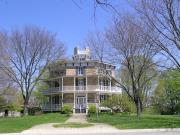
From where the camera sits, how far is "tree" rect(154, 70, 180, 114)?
66125 mm

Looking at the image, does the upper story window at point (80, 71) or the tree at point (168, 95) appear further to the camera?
the upper story window at point (80, 71)

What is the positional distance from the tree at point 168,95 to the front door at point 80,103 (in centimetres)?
1317

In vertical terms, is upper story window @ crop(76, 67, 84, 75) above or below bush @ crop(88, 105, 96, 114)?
above

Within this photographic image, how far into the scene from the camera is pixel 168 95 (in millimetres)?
69938

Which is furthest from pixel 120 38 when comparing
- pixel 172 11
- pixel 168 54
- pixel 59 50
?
pixel 59 50

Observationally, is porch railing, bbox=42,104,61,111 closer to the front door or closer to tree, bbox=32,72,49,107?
the front door

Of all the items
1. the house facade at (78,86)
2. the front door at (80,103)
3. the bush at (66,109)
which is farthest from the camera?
the house facade at (78,86)

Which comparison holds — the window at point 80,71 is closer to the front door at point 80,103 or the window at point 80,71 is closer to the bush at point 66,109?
the front door at point 80,103

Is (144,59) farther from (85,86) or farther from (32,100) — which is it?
(32,100)

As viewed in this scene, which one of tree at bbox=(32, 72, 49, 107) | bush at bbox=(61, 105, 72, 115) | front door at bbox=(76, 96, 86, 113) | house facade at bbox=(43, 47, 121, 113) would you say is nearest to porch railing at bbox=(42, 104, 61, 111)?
house facade at bbox=(43, 47, 121, 113)

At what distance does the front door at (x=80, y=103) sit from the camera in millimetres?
65312

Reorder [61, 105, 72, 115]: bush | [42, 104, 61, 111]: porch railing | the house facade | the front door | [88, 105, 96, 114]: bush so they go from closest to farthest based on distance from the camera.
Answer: [88, 105, 96, 114]: bush → [61, 105, 72, 115]: bush → the front door → the house facade → [42, 104, 61, 111]: porch railing

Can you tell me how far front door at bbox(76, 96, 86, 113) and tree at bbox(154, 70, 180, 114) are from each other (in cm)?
1317

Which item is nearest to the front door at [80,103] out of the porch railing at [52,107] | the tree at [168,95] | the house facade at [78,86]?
the house facade at [78,86]
